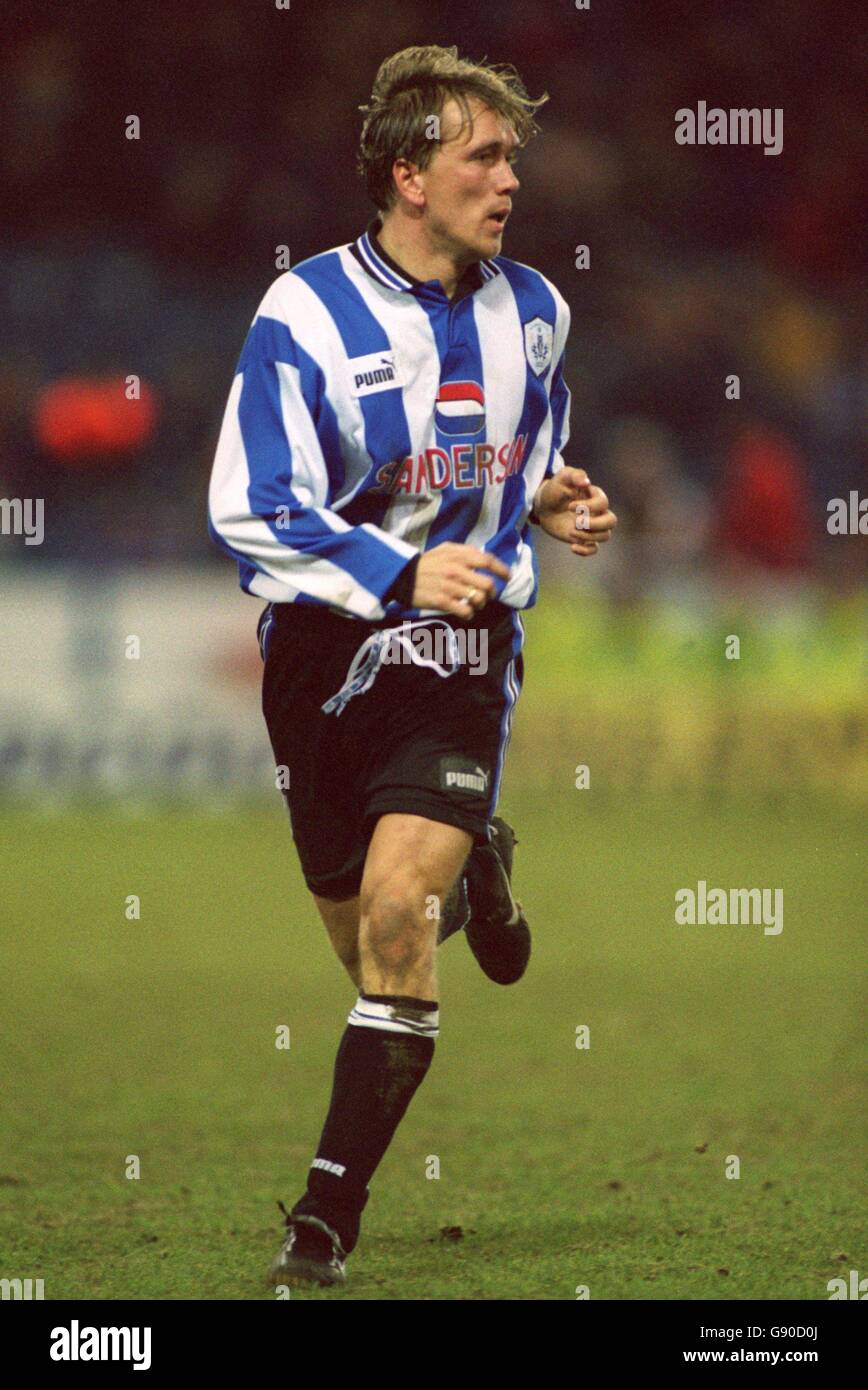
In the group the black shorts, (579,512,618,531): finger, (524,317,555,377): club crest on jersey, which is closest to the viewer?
the black shorts

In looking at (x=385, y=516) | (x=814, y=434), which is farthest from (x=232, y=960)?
(x=814, y=434)

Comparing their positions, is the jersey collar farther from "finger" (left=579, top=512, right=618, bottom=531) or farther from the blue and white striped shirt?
"finger" (left=579, top=512, right=618, bottom=531)

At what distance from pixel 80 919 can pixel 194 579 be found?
4001 millimetres

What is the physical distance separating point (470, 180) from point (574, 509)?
75 centimetres

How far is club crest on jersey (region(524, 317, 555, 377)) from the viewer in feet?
15.3

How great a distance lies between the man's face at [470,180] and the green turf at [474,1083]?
2076mm

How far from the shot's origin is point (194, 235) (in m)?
17.0

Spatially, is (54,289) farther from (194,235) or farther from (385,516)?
(385,516)

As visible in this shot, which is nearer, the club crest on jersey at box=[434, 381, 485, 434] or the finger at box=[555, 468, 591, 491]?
the club crest on jersey at box=[434, 381, 485, 434]

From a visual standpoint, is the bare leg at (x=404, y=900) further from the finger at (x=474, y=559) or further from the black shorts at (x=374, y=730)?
the finger at (x=474, y=559)

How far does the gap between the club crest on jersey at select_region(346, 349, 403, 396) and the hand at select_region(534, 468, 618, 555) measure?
1.70 ft

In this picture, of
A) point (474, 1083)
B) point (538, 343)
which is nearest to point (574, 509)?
point (538, 343)

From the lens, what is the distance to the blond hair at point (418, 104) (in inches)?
177

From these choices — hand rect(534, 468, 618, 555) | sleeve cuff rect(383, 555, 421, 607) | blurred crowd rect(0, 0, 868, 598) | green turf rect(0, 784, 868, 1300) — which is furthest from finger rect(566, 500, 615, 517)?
blurred crowd rect(0, 0, 868, 598)
